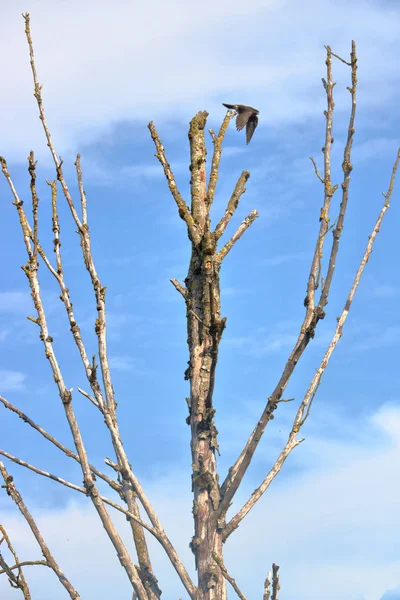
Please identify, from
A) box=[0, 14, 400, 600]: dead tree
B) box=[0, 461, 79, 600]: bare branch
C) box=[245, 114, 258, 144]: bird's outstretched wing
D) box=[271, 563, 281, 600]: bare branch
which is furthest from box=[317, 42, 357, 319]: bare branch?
box=[0, 461, 79, 600]: bare branch

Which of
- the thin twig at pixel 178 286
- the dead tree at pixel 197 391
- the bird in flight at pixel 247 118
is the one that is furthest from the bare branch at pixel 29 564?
the bird in flight at pixel 247 118

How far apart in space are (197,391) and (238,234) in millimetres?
1401

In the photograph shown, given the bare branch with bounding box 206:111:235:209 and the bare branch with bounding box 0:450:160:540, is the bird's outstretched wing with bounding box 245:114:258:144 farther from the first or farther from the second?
the bare branch with bounding box 0:450:160:540

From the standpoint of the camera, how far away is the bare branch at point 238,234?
5.50 metres

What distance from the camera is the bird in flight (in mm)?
6660

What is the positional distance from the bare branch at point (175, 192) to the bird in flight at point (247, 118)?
3.23 ft

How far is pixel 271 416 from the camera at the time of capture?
5.02m

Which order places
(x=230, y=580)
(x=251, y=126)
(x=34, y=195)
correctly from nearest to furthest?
(x=230, y=580)
(x=34, y=195)
(x=251, y=126)

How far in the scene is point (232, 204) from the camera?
5883 mm

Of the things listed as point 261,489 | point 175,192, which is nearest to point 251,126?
point 175,192

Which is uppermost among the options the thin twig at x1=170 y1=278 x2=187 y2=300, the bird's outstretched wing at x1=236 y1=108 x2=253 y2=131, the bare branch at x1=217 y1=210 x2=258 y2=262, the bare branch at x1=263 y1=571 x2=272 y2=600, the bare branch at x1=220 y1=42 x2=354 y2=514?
the bird's outstretched wing at x1=236 y1=108 x2=253 y2=131

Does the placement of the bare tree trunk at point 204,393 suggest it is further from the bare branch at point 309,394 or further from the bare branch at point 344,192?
the bare branch at point 344,192

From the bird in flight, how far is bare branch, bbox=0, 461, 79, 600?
13.0 ft

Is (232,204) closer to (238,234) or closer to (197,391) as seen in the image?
(238,234)
